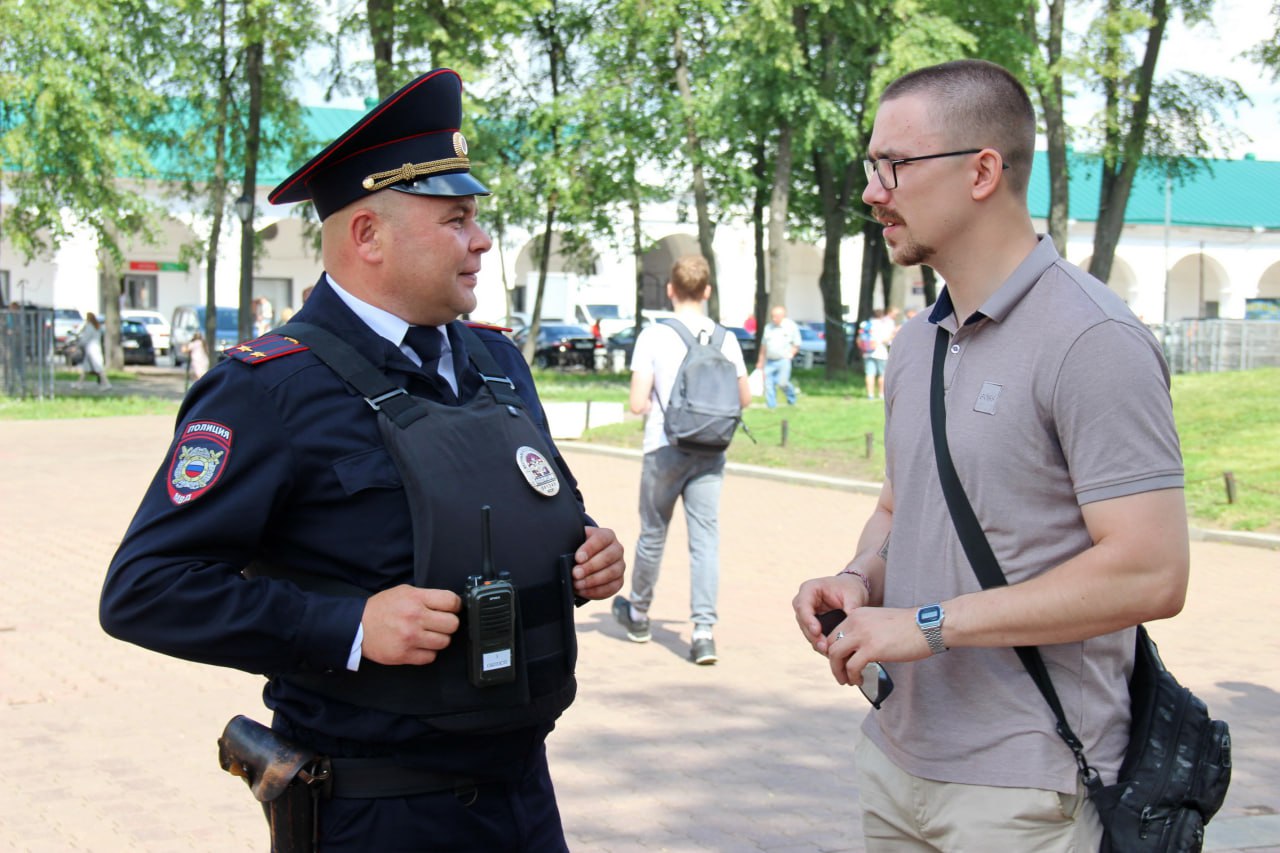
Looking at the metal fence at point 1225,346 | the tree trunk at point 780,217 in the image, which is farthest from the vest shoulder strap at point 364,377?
the metal fence at point 1225,346

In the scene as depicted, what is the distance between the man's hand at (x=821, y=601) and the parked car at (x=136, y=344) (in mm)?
42726

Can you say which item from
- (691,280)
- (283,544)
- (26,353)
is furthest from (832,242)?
(283,544)

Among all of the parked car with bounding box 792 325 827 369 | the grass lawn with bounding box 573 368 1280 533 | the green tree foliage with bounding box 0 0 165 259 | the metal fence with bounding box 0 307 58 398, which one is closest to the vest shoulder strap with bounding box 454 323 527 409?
the grass lawn with bounding box 573 368 1280 533

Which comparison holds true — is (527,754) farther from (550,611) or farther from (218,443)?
(218,443)

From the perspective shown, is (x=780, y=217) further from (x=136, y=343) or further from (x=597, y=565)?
(x=597, y=565)

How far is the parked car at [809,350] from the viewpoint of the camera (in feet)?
150

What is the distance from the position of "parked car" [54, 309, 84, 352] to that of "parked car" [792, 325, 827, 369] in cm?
2331

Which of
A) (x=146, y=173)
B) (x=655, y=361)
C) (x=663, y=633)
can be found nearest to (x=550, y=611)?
(x=655, y=361)

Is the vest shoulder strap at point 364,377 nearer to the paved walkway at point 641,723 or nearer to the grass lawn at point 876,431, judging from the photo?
the paved walkway at point 641,723

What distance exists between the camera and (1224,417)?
18.7 m

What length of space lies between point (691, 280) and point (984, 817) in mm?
5530

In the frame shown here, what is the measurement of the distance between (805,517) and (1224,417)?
859cm

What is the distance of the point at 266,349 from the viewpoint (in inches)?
99.5

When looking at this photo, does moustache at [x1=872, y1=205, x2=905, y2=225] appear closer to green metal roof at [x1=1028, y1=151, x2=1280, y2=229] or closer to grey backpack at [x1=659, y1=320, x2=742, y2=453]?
grey backpack at [x1=659, y1=320, x2=742, y2=453]
